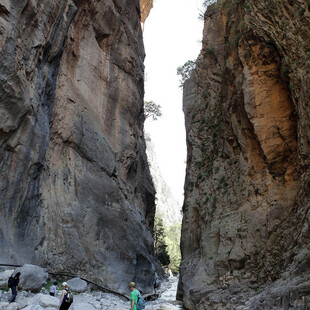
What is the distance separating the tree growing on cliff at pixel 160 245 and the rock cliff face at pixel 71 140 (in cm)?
2012

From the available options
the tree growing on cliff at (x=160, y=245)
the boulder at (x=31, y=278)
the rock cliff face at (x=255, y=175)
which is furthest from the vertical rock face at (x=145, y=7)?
the boulder at (x=31, y=278)

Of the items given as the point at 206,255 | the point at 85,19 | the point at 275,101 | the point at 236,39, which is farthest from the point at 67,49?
the point at 206,255

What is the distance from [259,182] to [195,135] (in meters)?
8.88

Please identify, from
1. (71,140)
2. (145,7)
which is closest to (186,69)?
(145,7)

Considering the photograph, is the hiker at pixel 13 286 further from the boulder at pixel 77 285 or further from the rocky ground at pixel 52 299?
the boulder at pixel 77 285

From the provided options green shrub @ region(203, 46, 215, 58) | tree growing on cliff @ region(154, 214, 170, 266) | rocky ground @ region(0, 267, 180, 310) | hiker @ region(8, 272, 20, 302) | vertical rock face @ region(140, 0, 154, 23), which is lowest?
rocky ground @ region(0, 267, 180, 310)

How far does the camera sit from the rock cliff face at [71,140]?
13516 mm

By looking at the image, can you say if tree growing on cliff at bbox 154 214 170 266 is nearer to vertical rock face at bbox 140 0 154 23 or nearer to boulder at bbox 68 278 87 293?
vertical rock face at bbox 140 0 154 23

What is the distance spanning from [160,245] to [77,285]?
31.2 m

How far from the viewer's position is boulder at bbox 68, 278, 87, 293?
47.3 ft

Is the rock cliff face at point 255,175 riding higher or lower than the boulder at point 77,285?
higher

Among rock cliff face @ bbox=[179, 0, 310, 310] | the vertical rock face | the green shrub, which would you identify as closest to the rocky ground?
rock cliff face @ bbox=[179, 0, 310, 310]

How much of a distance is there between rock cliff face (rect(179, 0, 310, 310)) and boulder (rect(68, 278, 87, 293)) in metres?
5.06

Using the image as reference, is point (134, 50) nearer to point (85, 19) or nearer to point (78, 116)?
point (85, 19)
